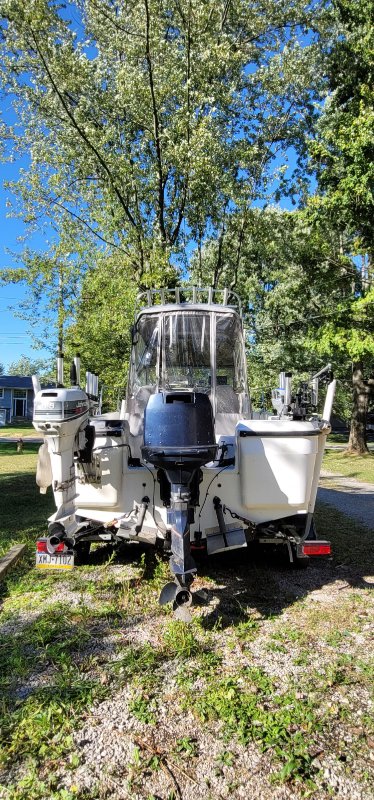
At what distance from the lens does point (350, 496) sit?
1047 cm

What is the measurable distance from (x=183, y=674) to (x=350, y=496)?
816 cm

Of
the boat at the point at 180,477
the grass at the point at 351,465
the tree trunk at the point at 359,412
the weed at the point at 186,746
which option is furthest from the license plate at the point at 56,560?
the tree trunk at the point at 359,412

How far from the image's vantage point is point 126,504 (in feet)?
13.6

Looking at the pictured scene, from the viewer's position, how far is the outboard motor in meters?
3.41

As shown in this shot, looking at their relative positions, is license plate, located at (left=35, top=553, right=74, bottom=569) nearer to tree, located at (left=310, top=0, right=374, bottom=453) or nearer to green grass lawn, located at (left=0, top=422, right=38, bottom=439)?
tree, located at (left=310, top=0, right=374, bottom=453)

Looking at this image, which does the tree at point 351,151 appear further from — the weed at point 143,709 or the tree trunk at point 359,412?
the weed at point 143,709

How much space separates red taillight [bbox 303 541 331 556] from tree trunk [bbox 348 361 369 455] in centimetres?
1783

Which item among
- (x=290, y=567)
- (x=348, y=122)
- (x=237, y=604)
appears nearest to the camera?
(x=237, y=604)

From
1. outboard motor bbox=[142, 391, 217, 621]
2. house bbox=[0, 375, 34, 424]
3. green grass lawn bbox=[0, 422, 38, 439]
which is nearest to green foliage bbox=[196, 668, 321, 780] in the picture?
outboard motor bbox=[142, 391, 217, 621]

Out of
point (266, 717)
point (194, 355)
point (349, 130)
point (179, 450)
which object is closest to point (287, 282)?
point (349, 130)

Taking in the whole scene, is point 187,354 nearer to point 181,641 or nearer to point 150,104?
point 181,641

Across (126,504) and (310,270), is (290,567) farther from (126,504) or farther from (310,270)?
(310,270)

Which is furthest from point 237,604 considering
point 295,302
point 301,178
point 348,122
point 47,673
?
point 295,302

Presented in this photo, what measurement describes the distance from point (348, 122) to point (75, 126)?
676 centimetres
